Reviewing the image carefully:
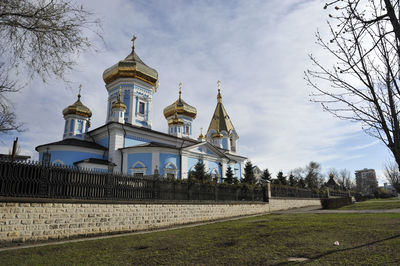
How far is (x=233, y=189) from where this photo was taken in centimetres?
1586

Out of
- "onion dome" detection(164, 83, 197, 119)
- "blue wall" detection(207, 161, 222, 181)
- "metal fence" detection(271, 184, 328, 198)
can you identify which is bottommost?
"metal fence" detection(271, 184, 328, 198)

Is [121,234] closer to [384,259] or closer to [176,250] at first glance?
[176,250]

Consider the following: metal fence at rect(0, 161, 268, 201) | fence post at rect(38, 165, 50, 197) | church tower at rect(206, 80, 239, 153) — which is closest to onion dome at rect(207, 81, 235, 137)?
church tower at rect(206, 80, 239, 153)

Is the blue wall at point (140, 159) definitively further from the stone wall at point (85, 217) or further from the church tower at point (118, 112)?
the stone wall at point (85, 217)

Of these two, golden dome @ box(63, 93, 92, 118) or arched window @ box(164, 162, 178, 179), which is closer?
arched window @ box(164, 162, 178, 179)

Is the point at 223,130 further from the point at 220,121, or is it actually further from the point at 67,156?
the point at 67,156

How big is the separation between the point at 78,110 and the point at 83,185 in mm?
20309

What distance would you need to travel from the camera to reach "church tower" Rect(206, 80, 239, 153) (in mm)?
35925

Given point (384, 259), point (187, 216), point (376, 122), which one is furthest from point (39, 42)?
point (187, 216)

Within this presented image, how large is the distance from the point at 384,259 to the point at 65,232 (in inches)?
316

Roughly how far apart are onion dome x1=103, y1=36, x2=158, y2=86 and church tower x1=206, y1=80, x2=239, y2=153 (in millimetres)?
10827

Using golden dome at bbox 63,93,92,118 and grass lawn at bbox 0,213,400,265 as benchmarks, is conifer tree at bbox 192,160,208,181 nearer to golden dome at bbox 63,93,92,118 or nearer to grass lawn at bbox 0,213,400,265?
golden dome at bbox 63,93,92,118

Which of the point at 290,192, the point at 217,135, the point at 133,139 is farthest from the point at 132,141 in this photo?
the point at 290,192

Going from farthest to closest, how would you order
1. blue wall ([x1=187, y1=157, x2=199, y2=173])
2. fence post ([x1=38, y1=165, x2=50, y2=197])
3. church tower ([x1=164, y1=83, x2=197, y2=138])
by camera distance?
church tower ([x1=164, y1=83, x2=197, y2=138]) → blue wall ([x1=187, y1=157, x2=199, y2=173]) → fence post ([x1=38, y1=165, x2=50, y2=197])
